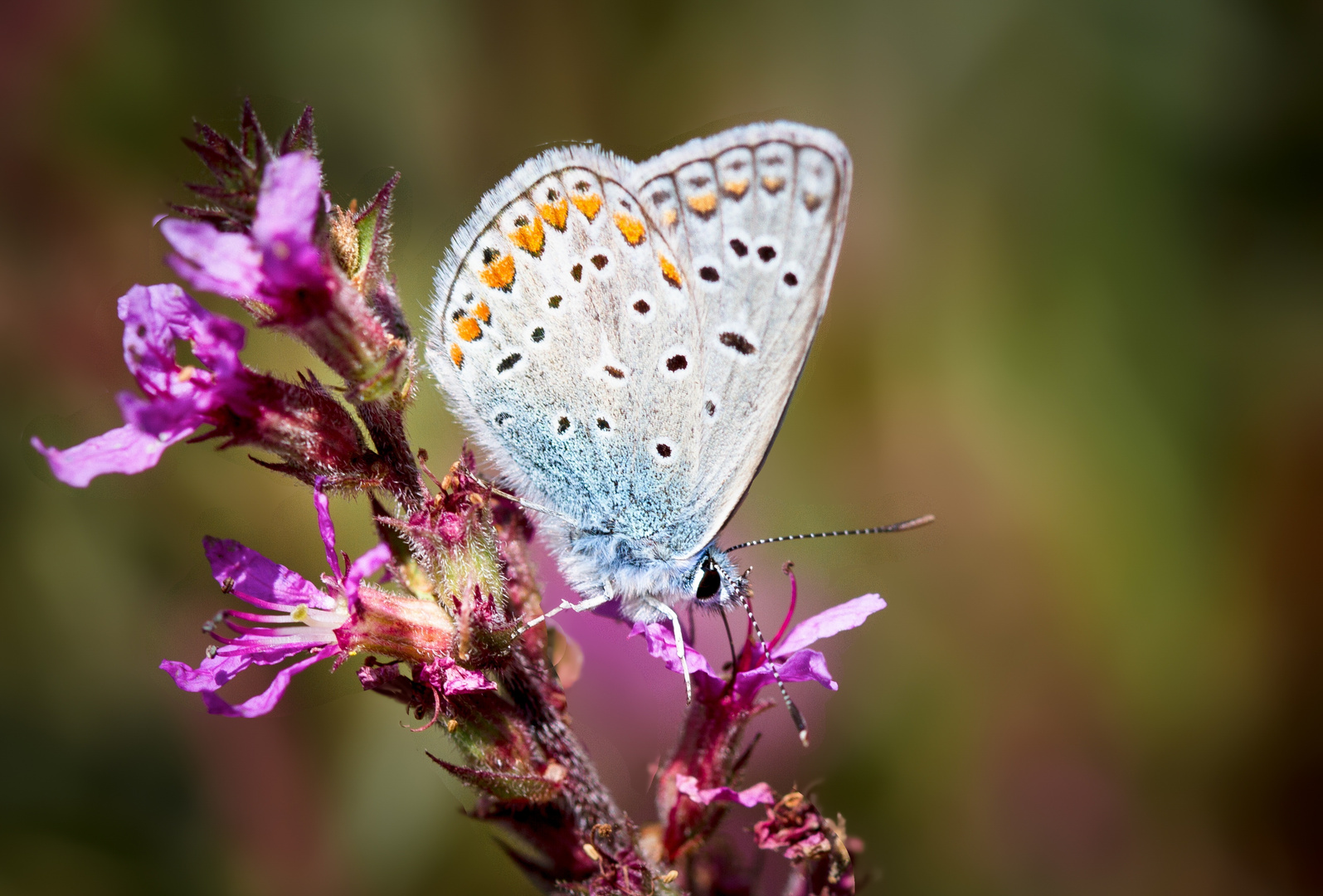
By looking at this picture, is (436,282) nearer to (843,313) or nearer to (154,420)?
(154,420)

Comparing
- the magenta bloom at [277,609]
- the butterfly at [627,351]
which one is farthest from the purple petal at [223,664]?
the butterfly at [627,351]

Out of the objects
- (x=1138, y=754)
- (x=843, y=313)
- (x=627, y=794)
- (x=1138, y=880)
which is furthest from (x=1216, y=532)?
(x=627, y=794)

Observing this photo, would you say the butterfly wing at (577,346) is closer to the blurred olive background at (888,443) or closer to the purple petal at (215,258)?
the purple petal at (215,258)

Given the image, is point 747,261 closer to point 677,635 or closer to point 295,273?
point 677,635

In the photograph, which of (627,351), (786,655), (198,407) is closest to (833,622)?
(786,655)

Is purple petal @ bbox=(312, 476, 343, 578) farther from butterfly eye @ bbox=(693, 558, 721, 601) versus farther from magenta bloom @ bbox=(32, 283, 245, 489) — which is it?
butterfly eye @ bbox=(693, 558, 721, 601)

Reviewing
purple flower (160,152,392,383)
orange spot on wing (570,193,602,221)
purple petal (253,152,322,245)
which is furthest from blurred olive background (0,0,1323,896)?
purple petal (253,152,322,245)
